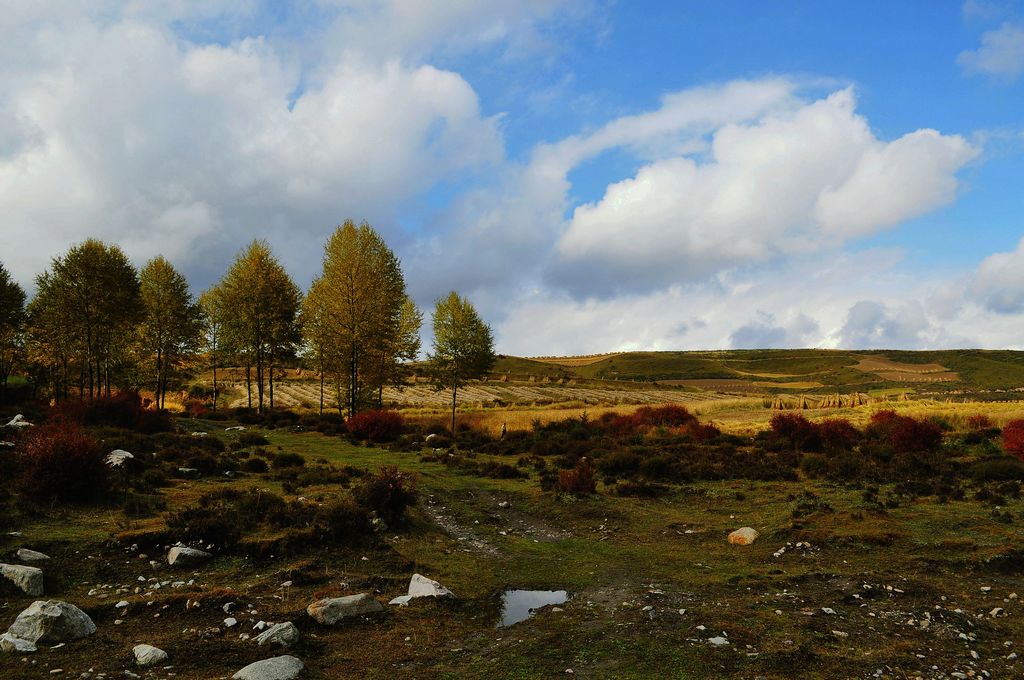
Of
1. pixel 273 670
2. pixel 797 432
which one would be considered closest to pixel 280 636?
pixel 273 670

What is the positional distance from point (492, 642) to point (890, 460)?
81.5 feet

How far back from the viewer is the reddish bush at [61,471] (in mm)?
13602

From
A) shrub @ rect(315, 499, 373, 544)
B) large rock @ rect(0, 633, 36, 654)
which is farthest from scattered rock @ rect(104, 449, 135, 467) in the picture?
large rock @ rect(0, 633, 36, 654)

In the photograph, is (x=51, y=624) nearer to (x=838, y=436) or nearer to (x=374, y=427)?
(x=374, y=427)

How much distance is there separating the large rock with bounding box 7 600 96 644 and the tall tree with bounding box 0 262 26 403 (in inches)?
1726

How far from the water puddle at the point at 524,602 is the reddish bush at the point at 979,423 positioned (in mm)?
35880

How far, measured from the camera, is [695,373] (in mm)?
172125

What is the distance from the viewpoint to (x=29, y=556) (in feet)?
32.5

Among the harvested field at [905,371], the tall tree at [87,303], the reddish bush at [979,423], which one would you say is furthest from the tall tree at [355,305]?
the harvested field at [905,371]

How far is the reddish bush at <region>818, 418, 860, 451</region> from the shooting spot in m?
29.8

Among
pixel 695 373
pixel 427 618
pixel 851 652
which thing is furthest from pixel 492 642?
pixel 695 373

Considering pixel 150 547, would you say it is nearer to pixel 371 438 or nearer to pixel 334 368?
pixel 371 438

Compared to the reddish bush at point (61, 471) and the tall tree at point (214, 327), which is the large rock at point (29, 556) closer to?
the reddish bush at point (61, 471)

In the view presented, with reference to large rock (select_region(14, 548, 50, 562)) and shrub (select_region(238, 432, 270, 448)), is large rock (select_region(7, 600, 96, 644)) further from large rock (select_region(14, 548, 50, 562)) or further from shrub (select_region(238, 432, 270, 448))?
shrub (select_region(238, 432, 270, 448))
